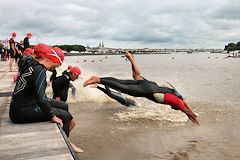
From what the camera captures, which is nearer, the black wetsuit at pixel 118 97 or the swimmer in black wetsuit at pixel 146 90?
the swimmer in black wetsuit at pixel 146 90

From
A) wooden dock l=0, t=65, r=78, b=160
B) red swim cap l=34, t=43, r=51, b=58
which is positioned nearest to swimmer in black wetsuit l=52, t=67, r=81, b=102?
wooden dock l=0, t=65, r=78, b=160

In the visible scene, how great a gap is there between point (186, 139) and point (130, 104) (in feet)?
13.6

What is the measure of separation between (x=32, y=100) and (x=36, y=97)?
1.29ft

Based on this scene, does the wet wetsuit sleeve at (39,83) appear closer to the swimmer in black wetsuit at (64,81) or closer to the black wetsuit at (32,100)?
the black wetsuit at (32,100)

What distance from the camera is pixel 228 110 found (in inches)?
518

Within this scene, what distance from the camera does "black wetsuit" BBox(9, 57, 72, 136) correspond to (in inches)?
199

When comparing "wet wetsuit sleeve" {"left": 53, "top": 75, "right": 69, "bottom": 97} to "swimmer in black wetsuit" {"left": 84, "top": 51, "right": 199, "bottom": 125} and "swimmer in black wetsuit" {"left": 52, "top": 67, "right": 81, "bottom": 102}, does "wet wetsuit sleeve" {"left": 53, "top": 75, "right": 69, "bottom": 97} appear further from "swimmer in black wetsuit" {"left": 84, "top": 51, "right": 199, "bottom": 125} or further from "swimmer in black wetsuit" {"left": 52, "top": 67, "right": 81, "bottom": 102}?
"swimmer in black wetsuit" {"left": 84, "top": 51, "right": 199, "bottom": 125}

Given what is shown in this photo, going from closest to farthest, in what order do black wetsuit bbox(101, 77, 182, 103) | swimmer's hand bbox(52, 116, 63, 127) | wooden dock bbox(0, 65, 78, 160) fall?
wooden dock bbox(0, 65, 78, 160), swimmer's hand bbox(52, 116, 63, 127), black wetsuit bbox(101, 77, 182, 103)

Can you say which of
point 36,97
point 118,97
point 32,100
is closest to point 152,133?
point 118,97

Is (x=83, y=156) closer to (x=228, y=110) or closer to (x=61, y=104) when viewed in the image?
(x=61, y=104)

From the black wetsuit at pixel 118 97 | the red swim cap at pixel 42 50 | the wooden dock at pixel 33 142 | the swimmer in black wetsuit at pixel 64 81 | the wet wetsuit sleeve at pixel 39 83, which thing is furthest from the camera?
the black wetsuit at pixel 118 97

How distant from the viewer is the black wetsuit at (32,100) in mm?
5062

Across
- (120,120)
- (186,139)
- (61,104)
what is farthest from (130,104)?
(61,104)

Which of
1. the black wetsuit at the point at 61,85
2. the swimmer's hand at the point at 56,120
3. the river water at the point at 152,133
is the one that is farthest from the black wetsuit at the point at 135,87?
the swimmer's hand at the point at 56,120
